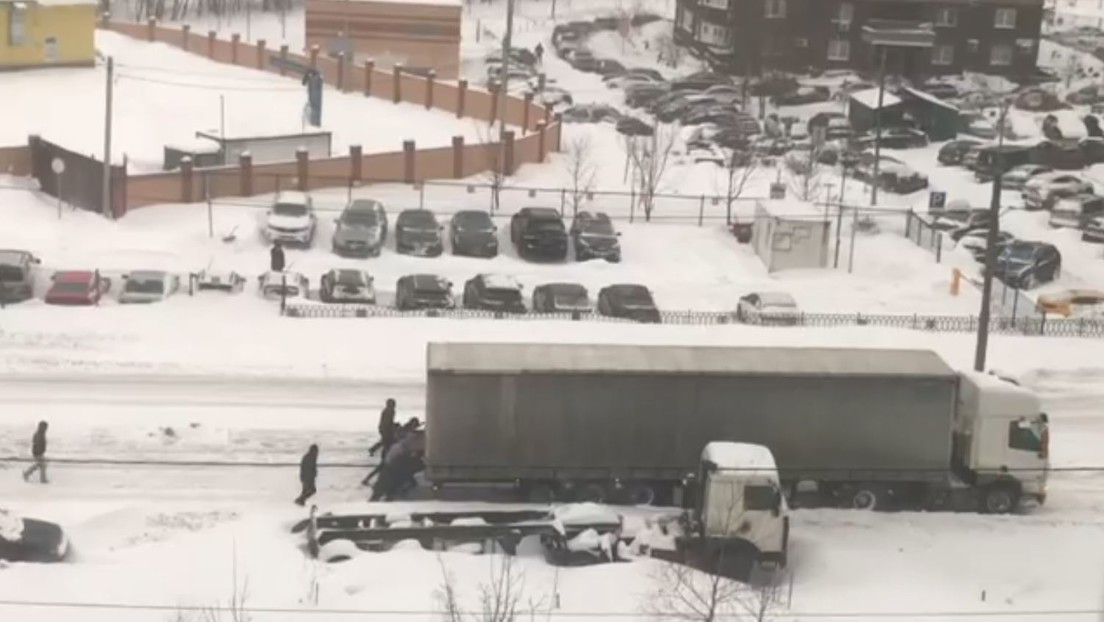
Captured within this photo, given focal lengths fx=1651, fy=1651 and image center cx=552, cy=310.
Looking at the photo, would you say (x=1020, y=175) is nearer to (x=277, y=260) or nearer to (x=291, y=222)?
(x=291, y=222)

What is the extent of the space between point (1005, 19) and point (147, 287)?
4727 cm

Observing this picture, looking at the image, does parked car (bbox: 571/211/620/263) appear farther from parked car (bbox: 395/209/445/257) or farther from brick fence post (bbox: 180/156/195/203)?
brick fence post (bbox: 180/156/195/203)

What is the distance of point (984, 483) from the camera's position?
74.3ft

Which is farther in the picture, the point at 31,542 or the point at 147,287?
the point at 147,287

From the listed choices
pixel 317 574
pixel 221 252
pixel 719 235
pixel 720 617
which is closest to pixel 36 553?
pixel 317 574

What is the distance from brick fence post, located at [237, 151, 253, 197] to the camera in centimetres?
4028

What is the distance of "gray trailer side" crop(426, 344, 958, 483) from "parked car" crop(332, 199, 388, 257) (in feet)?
46.4

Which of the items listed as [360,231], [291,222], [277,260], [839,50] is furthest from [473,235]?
[839,50]

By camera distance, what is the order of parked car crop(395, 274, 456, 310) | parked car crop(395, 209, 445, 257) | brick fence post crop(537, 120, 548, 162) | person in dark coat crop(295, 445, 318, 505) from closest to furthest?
1. person in dark coat crop(295, 445, 318, 505)
2. parked car crop(395, 274, 456, 310)
3. parked car crop(395, 209, 445, 257)
4. brick fence post crop(537, 120, 548, 162)

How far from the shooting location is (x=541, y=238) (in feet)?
121

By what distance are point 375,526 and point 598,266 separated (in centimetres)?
1683

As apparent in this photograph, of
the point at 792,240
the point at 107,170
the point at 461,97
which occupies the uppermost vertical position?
the point at 461,97

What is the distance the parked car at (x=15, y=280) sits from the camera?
3081cm

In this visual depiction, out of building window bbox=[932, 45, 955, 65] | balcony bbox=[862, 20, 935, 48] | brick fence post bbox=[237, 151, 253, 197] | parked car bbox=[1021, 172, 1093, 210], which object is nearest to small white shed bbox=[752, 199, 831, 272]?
parked car bbox=[1021, 172, 1093, 210]
